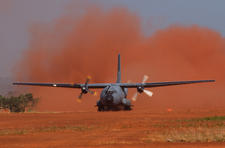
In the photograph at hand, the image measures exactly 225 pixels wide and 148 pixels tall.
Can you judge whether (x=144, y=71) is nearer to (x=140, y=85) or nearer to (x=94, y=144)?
(x=140, y=85)

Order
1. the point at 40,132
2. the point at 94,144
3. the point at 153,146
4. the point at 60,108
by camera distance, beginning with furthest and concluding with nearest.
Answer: the point at 60,108, the point at 40,132, the point at 94,144, the point at 153,146

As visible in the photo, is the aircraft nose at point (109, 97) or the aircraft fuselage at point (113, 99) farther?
the aircraft fuselage at point (113, 99)

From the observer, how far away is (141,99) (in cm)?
8769

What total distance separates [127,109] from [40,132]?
103 ft

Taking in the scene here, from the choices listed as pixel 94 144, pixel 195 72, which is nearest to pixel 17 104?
pixel 195 72

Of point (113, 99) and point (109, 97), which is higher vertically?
point (109, 97)

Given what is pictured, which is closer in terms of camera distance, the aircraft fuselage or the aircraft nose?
the aircraft nose

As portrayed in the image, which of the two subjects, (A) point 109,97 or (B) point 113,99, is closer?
(A) point 109,97

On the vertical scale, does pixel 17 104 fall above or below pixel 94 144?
above

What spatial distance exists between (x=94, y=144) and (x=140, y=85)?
1388 inches

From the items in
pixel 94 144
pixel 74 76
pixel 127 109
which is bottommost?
pixel 94 144

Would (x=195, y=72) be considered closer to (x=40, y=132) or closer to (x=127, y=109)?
(x=127, y=109)

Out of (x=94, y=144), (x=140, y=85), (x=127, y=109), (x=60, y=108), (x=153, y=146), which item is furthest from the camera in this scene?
(x=60, y=108)

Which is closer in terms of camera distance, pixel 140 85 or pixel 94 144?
pixel 94 144
